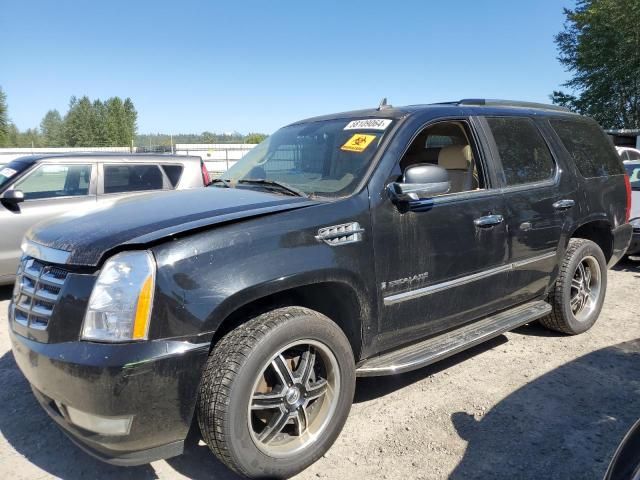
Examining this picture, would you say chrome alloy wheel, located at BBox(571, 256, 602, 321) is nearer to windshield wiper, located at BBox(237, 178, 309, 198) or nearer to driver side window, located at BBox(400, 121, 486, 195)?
driver side window, located at BBox(400, 121, 486, 195)

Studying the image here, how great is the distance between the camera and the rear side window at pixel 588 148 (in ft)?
14.1

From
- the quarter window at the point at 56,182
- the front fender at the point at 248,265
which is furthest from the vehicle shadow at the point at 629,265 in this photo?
the quarter window at the point at 56,182

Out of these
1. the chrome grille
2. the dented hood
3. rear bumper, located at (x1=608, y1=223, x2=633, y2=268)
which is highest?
the dented hood

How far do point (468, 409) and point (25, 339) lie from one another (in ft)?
8.44

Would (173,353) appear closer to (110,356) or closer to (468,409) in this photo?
(110,356)

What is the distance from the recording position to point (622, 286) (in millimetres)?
6105

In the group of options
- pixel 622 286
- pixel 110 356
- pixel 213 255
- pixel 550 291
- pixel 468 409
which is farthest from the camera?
pixel 622 286

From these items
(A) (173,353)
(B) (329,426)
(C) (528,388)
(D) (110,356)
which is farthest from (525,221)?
(D) (110,356)

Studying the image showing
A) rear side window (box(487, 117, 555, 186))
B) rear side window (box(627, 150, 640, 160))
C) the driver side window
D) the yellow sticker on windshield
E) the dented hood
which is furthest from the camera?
rear side window (box(627, 150, 640, 160))

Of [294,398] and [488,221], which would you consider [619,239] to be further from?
[294,398]

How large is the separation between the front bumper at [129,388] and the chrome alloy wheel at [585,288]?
3.67m

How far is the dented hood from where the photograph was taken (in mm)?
2205

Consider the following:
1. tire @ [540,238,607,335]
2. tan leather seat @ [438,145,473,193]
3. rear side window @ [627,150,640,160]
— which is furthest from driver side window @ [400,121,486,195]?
rear side window @ [627,150,640,160]

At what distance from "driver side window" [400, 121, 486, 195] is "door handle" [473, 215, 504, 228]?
0.25 m
